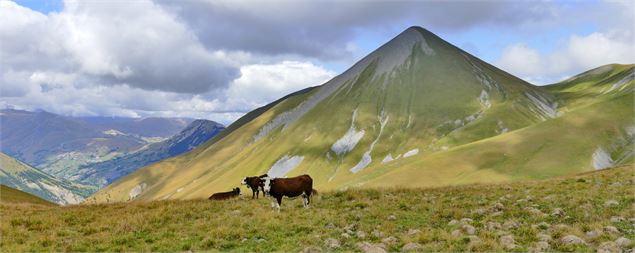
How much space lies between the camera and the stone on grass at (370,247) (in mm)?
13936

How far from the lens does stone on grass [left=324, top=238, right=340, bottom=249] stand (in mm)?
15070

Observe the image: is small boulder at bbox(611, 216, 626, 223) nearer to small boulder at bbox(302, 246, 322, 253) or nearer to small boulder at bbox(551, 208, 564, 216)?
small boulder at bbox(551, 208, 564, 216)

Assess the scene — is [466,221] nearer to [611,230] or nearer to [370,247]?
[611,230]

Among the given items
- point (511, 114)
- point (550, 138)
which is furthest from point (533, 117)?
point (550, 138)

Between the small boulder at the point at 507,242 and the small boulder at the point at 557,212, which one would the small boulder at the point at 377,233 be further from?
the small boulder at the point at 557,212

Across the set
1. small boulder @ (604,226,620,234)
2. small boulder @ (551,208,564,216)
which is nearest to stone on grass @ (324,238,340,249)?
small boulder @ (604,226,620,234)

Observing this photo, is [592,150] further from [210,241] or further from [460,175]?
[210,241]

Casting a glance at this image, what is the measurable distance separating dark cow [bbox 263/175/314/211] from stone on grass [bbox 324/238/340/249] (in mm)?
9099

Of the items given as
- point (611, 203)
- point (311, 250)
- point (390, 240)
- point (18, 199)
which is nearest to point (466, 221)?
point (390, 240)

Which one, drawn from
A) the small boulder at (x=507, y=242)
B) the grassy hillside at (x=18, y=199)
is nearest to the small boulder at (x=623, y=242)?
the small boulder at (x=507, y=242)

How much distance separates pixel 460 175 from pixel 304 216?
84.4m

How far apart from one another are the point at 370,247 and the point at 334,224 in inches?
183

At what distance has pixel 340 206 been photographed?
80.5ft

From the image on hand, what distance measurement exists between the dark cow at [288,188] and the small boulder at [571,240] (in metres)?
14.2
